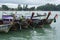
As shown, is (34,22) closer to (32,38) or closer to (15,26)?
(15,26)

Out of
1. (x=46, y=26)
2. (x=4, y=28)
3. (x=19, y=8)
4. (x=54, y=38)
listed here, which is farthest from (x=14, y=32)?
(x=19, y=8)

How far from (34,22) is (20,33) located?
3588 millimetres

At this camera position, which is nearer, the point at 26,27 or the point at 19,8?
the point at 26,27

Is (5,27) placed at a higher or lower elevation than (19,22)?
lower

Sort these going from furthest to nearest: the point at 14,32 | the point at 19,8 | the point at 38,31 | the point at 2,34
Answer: the point at 19,8 < the point at 38,31 < the point at 14,32 < the point at 2,34

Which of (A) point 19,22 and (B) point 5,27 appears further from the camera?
(A) point 19,22

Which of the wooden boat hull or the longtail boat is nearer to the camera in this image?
the wooden boat hull

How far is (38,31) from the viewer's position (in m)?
25.5

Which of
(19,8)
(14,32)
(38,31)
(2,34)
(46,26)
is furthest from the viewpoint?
(19,8)

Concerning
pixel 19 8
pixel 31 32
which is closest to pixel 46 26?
pixel 31 32

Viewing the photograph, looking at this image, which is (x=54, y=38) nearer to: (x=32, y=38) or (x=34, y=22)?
(x=32, y=38)

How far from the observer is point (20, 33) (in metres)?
23.6

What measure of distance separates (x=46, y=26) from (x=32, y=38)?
8568 millimetres

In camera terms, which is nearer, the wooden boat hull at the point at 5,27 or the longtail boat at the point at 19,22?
the wooden boat hull at the point at 5,27
